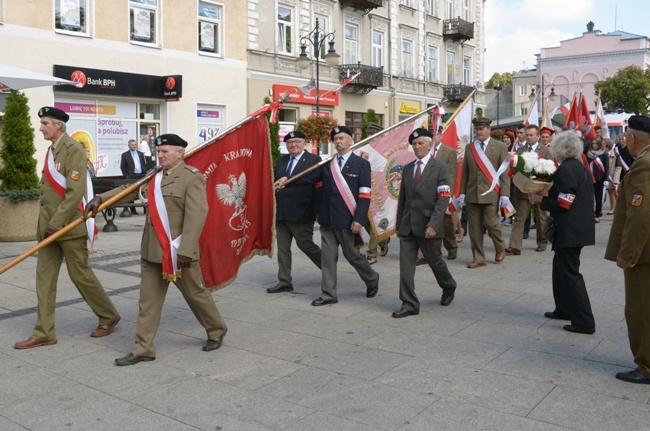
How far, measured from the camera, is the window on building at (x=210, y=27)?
23.3m

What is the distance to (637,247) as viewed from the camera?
4855 millimetres

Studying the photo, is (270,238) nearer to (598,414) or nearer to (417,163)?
(417,163)

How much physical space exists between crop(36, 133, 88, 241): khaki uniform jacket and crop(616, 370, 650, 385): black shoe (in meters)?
4.57

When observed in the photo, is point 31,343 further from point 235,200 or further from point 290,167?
point 290,167

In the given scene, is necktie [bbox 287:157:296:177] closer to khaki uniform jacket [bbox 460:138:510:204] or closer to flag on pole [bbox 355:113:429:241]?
flag on pole [bbox 355:113:429:241]

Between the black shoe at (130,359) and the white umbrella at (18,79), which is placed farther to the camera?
the white umbrella at (18,79)

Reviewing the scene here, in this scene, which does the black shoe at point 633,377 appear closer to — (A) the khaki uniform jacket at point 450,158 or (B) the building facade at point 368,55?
(A) the khaki uniform jacket at point 450,158

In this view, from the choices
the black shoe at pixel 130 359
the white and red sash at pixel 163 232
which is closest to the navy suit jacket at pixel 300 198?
the white and red sash at pixel 163 232

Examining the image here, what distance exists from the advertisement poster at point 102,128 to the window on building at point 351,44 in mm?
12060

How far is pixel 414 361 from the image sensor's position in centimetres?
547

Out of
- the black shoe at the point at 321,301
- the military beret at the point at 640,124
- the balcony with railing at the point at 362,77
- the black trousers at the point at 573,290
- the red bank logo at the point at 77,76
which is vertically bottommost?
the black shoe at the point at 321,301

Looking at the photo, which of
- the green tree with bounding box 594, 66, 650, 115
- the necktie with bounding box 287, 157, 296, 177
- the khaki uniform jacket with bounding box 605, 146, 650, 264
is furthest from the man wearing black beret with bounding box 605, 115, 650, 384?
the green tree with bounding box 594, 66, 650, 115

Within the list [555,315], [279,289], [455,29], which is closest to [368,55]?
[455,29]

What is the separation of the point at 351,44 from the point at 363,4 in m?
1.81
